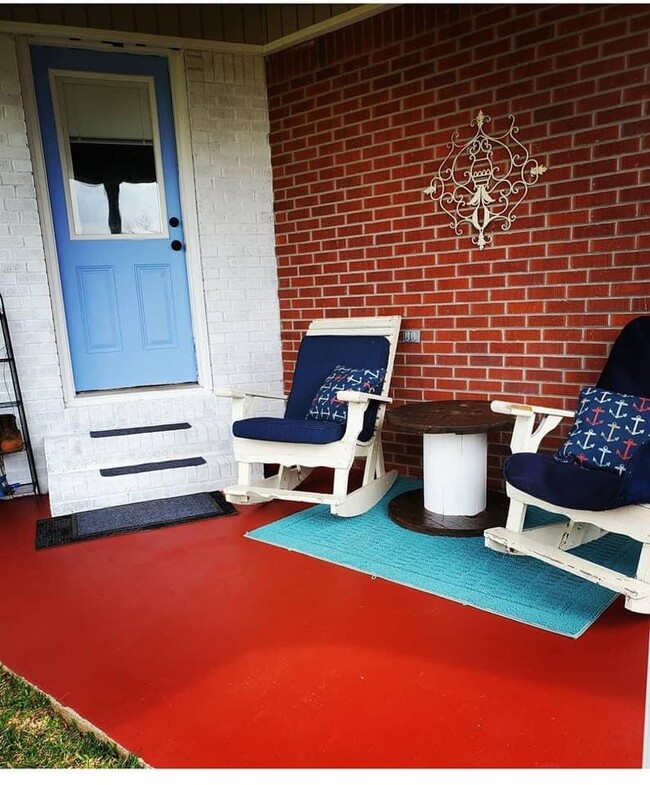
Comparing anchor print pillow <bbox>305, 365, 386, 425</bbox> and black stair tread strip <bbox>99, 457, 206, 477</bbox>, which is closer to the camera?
anchor print pillow <bbox>305, 365, 386, 425</bbox>

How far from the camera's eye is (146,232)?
408 centimetres

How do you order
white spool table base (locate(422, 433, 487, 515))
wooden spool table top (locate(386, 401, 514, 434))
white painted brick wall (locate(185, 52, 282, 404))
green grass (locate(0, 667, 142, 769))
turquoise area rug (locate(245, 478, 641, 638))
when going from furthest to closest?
white painted brick wall (locate(185, 52, 282, 404)), white spool table base (locate(422, 433, 487, 515)), wooden spool table top (locate(386, 401, 514, 434)), turquoise area rug (locate(245, 478, 641, 638)), green grass (locate(0, 667, 142, 769))

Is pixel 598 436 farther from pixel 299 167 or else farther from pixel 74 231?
pixel 74 231

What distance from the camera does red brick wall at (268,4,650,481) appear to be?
2785 millimetres

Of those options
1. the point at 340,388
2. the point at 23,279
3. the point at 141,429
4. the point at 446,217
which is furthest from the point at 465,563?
the point at 23,279

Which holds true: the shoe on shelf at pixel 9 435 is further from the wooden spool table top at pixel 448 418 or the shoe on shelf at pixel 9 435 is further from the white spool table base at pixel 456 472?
the white spool table base at pixel 456 472

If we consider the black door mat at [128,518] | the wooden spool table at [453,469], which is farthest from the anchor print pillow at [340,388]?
the black door mat at [128,518]

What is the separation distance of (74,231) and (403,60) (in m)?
2.30

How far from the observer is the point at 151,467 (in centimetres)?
359

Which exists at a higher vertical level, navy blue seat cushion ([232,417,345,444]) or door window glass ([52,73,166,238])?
door window glass ([52,73,166,238])

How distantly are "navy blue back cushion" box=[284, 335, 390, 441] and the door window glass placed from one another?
4.71 feet

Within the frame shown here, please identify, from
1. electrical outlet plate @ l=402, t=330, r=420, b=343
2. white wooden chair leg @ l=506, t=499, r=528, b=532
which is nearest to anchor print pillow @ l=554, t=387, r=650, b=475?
white wooden chair leg @ l=506, t=499, r=528, b=532

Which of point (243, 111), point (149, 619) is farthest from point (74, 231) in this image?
point (149, 619)

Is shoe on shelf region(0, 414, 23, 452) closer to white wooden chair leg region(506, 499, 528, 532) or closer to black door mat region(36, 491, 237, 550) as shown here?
black door mat region(36, 491, 237, 550)
